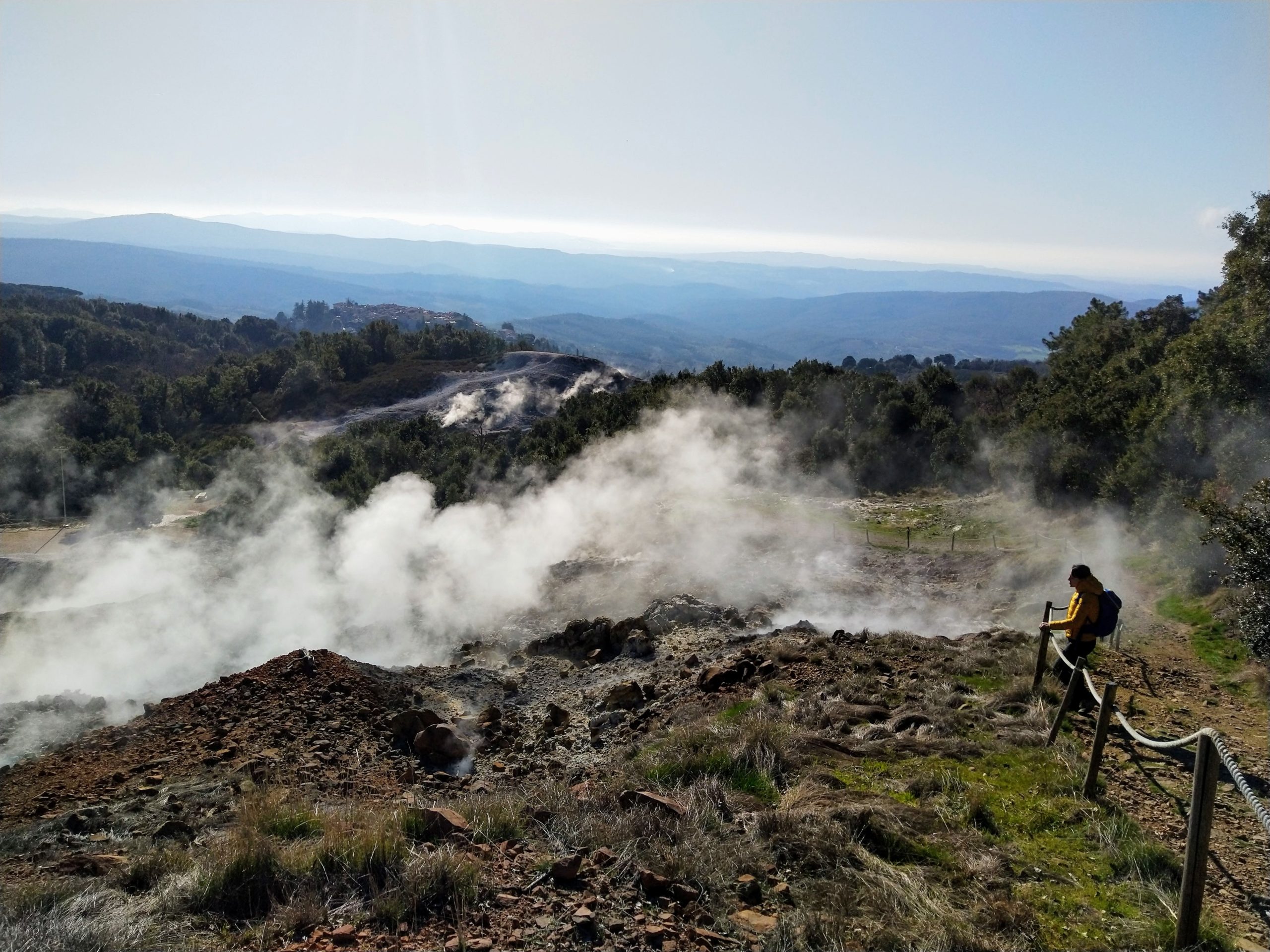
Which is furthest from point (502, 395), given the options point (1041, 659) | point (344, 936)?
point (344, 936)

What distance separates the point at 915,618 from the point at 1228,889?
32.8 feet

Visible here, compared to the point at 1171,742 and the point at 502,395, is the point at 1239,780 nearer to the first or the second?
the point at 1171,742

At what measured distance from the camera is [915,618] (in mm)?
14617

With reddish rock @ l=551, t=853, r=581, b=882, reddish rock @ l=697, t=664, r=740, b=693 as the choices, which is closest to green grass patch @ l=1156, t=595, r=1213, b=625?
reddish rock @ l=697, t=664, r=740, b=693

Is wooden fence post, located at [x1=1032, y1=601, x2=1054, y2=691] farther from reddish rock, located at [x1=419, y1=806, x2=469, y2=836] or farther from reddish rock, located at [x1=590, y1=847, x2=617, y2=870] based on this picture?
reddish rock, located at [x1=419, y1=806, x2=469, y2=836]

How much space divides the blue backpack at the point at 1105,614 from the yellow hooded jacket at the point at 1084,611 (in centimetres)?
3

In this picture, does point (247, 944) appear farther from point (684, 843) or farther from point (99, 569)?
point (99, 569)

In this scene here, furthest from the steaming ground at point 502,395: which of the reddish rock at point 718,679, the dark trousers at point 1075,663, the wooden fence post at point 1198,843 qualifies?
the wooden fence post at point 1198,843

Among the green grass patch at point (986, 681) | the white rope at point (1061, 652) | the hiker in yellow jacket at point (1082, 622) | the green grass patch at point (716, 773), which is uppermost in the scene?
the hiker in yellow jacket at point (1082, 622)

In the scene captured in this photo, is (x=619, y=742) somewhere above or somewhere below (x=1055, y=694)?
below

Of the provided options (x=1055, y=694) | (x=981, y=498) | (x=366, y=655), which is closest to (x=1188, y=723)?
(x=1055, y=694)

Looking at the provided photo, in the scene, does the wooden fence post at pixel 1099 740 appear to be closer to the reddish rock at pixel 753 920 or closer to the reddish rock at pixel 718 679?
the reddish rock at pixel 753 920

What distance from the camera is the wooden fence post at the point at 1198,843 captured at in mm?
3814

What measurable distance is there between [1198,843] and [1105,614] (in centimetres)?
413
